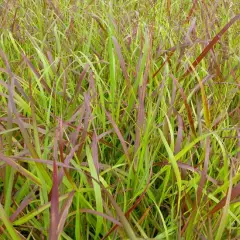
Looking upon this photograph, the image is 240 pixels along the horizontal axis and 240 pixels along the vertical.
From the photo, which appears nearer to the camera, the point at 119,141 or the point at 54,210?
the point at 54,210

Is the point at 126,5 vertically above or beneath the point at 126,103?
above

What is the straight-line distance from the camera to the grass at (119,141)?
67cm

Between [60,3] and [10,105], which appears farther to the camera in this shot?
[60,3]

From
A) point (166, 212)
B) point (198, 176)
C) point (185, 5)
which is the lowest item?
point (166, 212)

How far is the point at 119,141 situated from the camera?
0.93 meters

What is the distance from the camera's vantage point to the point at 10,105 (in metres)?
0.70

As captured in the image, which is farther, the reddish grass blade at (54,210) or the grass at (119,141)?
the grass at (119,141)

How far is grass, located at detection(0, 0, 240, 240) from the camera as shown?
665mm

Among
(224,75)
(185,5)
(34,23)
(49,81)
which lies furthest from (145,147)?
(185,5)

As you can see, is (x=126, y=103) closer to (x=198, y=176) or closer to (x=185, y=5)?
(x=198, y=176)

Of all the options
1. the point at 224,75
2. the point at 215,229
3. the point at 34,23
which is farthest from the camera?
the point at 34,23

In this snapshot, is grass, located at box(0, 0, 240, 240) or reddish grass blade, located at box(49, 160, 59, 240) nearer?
reddish grass blade, located at box(49, 160, 59, 240)

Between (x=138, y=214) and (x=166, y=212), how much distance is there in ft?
0.19

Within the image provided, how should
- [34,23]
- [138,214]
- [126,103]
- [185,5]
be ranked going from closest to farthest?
[138,214] → [126,103] → [34,23] → [185,5]
